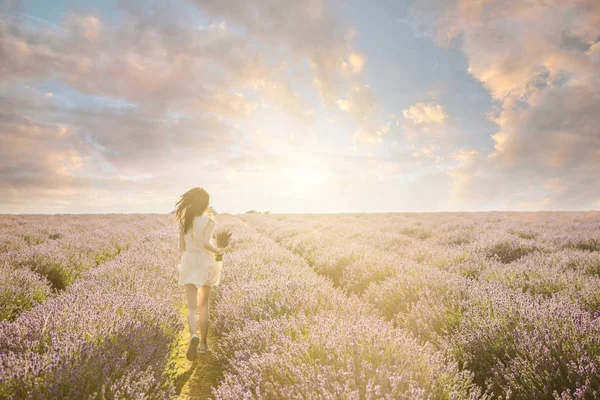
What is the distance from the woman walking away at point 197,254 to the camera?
136 inches

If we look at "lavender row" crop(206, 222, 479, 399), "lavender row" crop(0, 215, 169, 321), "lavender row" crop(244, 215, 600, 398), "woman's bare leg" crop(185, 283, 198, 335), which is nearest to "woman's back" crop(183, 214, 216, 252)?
"woman's bare leg" crop(185, 283, 198, 335)

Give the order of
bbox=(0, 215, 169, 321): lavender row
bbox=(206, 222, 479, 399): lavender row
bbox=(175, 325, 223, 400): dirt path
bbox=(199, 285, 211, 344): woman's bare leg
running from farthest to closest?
1. bbox=(0, 215, 169, 321): lavender row
2. bbox=(199, 285, 211, 344): woman's bare leg
3. bbox=(175, 325, 223, 400): dirt path
4. bbox=(206, 222, 479, 399): lavender row

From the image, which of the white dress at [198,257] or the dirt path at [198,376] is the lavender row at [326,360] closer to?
the dirt path at [198,376]

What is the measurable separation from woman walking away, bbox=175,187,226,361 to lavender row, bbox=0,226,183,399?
0.34 metres

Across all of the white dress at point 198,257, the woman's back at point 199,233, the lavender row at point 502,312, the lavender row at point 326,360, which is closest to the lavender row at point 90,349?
the white dress at point 198,257

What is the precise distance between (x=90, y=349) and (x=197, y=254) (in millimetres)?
1483

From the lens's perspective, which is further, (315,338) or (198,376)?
(198,376)

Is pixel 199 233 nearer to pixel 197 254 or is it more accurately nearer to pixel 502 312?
pixel 197 254

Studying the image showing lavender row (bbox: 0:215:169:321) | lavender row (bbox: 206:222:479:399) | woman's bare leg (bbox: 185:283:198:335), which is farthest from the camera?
lavender row (bbox: 0:215:169:321)

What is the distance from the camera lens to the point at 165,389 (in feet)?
8.14

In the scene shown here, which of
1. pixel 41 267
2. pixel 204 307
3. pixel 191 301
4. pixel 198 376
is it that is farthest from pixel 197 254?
pixel 41 267

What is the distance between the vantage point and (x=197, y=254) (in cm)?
354

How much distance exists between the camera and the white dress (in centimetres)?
348

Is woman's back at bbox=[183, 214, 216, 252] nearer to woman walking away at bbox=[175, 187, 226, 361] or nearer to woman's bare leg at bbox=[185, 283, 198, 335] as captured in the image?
woman walking away at bbox=[175, 187, 226, 361]
